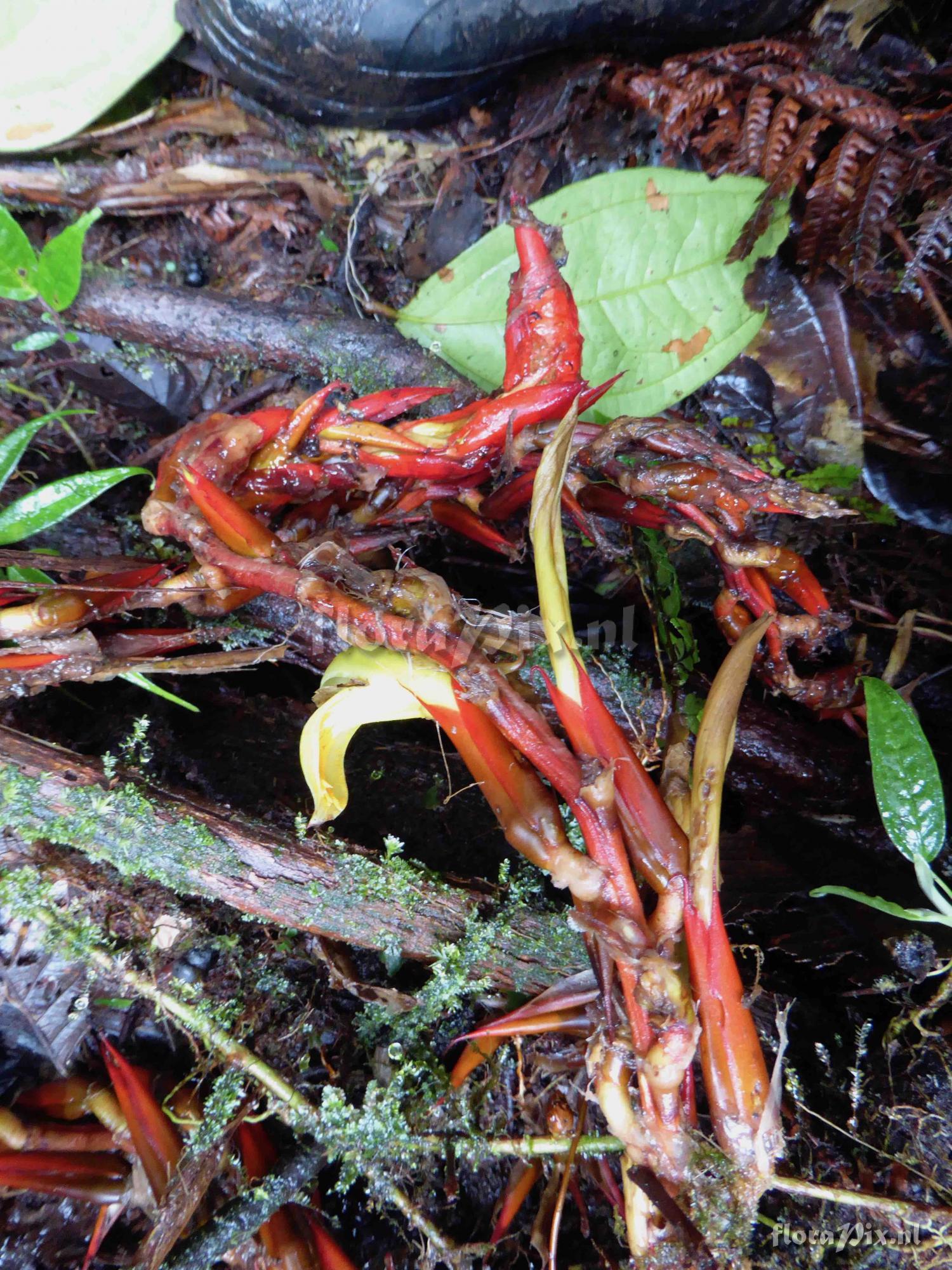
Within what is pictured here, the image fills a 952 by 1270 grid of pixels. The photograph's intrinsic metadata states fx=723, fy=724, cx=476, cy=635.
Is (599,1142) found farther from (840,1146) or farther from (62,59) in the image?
(62,59)

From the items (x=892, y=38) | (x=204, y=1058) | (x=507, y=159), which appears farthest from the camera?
(x=507, y=159)

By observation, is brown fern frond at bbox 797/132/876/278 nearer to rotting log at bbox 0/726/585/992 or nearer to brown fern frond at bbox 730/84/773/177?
brown fern frond at bbox 730/84/773/177

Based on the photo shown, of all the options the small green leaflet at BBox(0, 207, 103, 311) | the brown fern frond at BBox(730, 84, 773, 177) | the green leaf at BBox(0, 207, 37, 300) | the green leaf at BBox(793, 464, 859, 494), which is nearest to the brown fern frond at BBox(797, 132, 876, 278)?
the brown fern frond at BBox(730, 84, 773, 177)

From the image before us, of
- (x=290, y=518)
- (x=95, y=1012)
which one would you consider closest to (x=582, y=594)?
(x=290, y=518)

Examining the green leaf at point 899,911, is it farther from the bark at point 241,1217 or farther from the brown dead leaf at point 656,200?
the brown dead leaf at point 656,200

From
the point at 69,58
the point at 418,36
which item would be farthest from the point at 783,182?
the point at 69,58

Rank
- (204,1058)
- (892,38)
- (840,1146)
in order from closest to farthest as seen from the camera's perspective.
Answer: (840,1146) → (204,1058) → (892,38)

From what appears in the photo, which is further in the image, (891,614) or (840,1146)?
(891,614)
